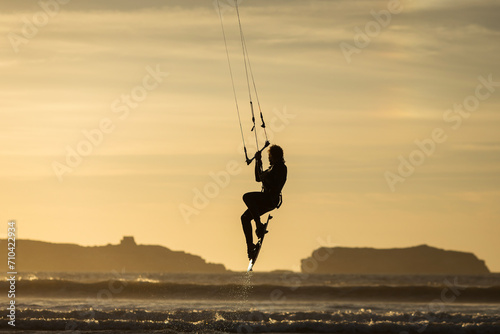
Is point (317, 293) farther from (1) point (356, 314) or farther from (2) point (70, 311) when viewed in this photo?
(2) point (70, 311)

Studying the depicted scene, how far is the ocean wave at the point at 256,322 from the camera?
32281 mm

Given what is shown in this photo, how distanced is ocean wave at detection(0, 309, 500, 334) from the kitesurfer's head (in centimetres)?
1177

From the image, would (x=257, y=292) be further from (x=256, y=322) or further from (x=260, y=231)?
(x=260, y=231)

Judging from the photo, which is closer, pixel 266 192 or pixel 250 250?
pixel 266 192

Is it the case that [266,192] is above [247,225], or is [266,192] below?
above

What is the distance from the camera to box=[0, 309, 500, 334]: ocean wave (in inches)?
1271

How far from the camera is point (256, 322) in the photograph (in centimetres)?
3347

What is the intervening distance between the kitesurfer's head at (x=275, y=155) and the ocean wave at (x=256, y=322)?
38.6 feet

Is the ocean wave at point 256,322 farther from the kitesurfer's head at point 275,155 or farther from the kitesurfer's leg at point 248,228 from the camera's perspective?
the kitesurfer's head at point 275,155

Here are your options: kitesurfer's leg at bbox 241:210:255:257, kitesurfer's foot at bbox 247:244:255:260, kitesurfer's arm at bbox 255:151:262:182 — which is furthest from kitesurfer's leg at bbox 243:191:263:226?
kitesurfer's foot at bbox 247:244:255:260

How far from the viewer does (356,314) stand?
35.9m

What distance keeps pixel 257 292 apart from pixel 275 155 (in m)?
32.6

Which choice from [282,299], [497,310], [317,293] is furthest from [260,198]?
[317,293]

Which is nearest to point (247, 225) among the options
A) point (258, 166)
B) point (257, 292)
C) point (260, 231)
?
point (260, 231)
